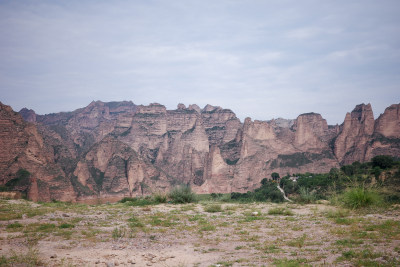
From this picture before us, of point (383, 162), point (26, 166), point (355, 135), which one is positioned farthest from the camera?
point (355, 135)

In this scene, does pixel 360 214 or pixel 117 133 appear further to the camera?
pixel 117 133

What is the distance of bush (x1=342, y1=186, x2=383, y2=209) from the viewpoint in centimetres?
1271

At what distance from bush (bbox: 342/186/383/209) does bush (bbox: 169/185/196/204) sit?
36.7 feet

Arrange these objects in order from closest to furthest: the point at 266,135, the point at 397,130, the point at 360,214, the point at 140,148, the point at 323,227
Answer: the point at 323,227 → the point at 360,214 → the point at 397,130 → the point at 266,135 → the point at 140,148

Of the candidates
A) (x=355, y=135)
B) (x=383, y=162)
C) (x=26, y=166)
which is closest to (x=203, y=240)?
(x=383, y=162)

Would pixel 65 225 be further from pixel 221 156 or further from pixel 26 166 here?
pixel 221 156

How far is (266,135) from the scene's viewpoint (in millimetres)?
132000

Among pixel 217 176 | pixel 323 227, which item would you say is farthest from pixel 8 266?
pixel 217 176

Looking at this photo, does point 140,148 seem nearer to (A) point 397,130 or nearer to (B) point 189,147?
(B) point 189,147

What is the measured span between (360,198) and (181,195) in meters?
12.1

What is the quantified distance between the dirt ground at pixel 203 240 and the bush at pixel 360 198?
410mm

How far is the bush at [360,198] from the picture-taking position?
12.7m

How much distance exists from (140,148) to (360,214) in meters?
153

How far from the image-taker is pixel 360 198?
12.8m
